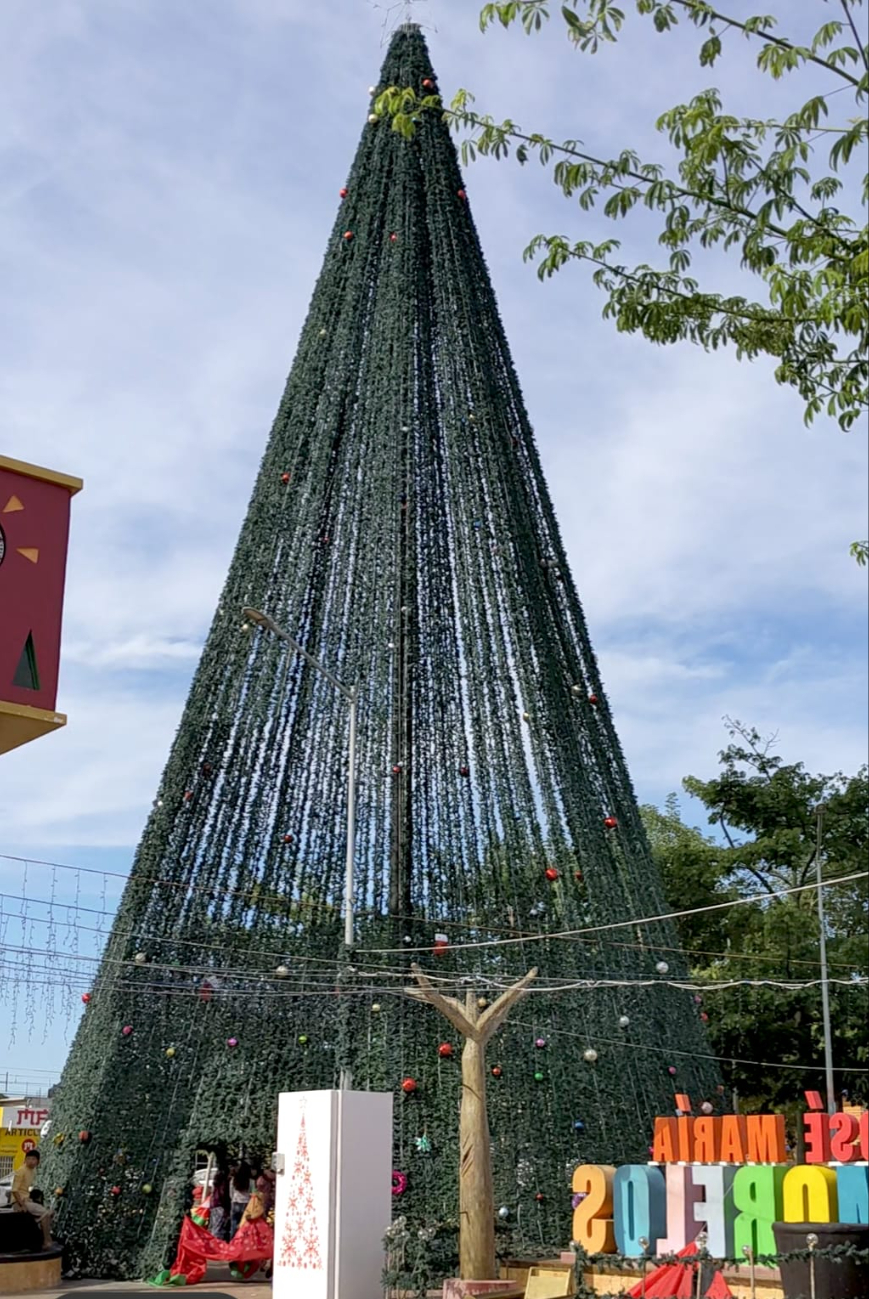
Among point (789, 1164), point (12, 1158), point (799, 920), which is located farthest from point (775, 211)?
point (12, 1158)

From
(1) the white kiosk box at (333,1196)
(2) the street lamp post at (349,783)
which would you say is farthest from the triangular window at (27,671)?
(2) the street lamp post at (349,783)

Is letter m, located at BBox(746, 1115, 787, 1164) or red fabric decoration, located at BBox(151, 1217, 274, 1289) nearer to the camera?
letter m, located at BBox(746, 1115, 787, 1164)

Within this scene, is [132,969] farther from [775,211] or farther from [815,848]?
[815,848]

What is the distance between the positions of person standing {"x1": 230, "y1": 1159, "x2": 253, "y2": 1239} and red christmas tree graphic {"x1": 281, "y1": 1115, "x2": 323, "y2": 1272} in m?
4.17

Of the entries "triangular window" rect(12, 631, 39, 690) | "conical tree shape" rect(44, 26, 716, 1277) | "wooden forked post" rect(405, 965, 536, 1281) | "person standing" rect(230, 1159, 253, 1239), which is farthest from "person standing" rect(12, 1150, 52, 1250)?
"triangular window" rect(12, 631, 39, 690)

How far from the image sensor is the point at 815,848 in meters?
29.4

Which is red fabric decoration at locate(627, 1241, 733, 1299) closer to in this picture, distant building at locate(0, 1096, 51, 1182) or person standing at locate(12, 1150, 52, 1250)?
person standing at locate(12, 1150, 52, 1250)

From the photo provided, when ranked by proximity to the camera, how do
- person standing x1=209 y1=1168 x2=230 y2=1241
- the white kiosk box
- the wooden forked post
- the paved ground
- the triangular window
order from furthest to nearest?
A: person standing x1=209 y1=1168 x2=230 y2=1241, the paved ground, the wooden forked post, the white kiosk box, the triangular window

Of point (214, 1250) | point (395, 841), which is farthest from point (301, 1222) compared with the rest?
point (395, 841)

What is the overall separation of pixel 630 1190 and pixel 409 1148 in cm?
287

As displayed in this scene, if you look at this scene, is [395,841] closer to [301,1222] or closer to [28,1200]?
[301,1222]

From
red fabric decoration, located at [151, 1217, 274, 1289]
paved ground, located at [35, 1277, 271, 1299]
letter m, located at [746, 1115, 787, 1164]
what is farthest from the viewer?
red fabric decoration, located at [151, 1217, 274, 1289]

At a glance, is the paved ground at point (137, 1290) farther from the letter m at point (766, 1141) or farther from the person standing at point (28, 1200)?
the letter m at point (766, 1141)

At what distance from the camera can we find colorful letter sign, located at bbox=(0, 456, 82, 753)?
462cm
